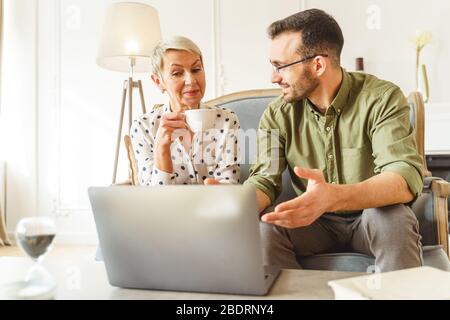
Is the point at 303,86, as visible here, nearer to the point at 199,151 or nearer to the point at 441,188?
the point at 199,151

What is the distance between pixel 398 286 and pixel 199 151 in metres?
1.02

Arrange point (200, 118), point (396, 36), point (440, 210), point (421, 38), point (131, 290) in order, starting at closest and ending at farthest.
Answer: point (131, 290) < point (200, 118) < point (440, 210) < point (421, 38) < point (396, 36)

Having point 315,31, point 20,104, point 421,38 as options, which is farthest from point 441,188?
point 20,104

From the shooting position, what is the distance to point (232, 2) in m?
3.70

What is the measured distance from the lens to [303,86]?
1488 mm

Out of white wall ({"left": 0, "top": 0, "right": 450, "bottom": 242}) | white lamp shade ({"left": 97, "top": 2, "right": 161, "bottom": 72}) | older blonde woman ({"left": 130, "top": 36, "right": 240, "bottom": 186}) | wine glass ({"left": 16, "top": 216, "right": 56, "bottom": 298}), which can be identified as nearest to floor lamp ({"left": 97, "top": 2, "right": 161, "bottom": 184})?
white lamp shade ({"left": 97, "top": 2, "right": 161, "bottom": 72})

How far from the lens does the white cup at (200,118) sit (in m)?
1.17

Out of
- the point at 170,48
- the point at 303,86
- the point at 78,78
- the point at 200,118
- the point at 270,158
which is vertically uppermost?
the point at 78,78

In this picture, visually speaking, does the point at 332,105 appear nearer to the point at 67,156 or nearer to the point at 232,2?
the point at 232,2

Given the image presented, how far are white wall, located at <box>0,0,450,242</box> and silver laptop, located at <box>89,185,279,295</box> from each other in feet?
9.82

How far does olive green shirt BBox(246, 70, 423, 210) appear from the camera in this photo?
4.34 feet

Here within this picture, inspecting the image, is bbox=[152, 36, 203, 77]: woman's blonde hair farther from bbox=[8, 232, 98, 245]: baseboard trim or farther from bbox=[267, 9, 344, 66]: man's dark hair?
bbox=[8, 232, 98, 245]: baseboard trim
